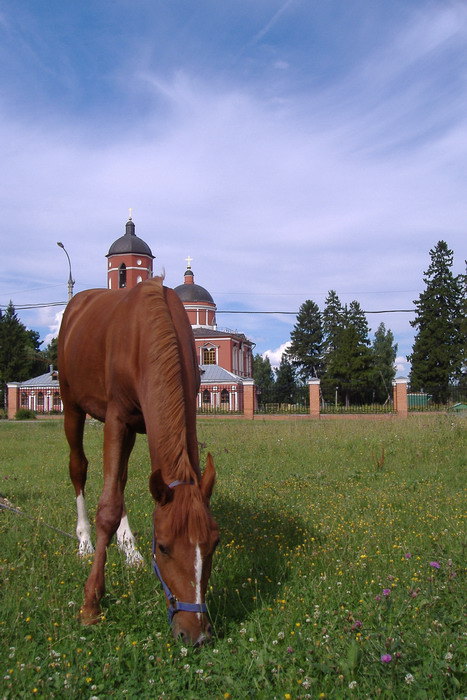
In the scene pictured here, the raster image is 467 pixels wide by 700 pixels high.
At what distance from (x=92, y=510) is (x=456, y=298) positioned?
162 feet

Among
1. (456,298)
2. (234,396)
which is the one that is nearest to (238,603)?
(234,396)

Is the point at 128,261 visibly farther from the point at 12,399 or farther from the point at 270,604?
the point at 270,604

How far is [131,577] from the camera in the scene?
3.96 m

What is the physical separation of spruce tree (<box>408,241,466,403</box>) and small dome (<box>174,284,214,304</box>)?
2333 centimetres

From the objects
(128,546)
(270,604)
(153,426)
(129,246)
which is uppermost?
(129,246)

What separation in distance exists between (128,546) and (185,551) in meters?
1.85

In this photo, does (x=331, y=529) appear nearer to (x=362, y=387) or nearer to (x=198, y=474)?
(x=198, y=474)

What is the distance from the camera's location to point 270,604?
3602 mm

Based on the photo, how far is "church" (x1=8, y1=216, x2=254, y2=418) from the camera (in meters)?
40.4

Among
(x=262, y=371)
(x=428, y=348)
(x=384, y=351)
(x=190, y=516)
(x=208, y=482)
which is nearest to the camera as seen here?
(x=190, y=516)

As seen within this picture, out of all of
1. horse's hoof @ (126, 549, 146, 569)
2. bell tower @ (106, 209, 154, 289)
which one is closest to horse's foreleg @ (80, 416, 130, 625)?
horse's hoof @ (126, 549, 146, 569)

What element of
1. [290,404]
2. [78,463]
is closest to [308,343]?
[290,404]

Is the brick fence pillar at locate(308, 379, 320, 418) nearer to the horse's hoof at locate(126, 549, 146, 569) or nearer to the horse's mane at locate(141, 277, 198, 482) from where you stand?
the horse's hoof at locate(126, 549, 146, 569)

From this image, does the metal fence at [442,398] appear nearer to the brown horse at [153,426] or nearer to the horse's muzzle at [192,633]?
the brown horse at [153,426]
